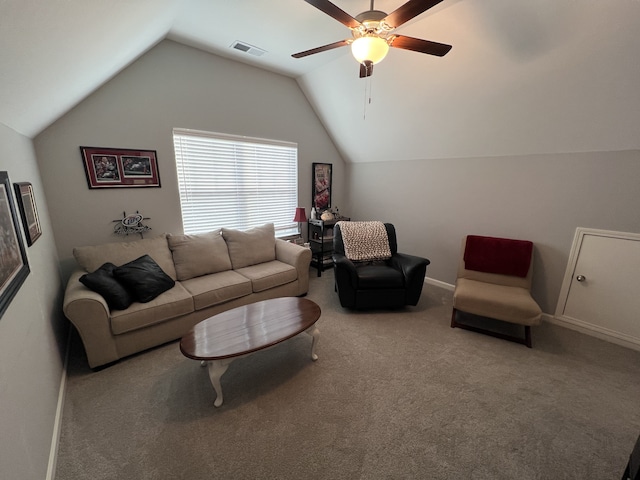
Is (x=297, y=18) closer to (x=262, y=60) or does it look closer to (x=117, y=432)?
(x=262, y=60)

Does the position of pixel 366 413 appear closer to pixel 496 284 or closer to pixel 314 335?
pixel 314 335

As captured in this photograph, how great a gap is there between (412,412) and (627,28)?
2.87m

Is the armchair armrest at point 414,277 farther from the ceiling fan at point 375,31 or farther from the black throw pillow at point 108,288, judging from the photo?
the black throw pillow at point 108,288

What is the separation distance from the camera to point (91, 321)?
6.25 ft

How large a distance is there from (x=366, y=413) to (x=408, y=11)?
2359mm

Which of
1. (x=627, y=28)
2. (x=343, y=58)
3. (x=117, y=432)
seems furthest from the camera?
(x=343, y=58)

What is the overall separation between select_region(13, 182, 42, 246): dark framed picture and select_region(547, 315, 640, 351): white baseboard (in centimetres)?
457

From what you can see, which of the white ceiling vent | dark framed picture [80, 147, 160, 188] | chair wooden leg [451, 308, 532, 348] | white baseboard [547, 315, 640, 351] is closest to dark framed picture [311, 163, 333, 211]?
the white ceiling vent

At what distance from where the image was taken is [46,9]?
101 centimetres

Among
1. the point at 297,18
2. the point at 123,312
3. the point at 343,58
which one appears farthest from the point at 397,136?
the point at 123,312

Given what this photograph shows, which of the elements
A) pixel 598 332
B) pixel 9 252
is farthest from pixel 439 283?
pixel 9 252

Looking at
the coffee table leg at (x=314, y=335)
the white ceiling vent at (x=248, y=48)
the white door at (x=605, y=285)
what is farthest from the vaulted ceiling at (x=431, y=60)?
the coffee table leg at (x=314, y=335)

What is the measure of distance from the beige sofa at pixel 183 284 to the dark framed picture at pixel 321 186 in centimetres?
114

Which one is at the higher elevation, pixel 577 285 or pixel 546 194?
pixel 546 194
